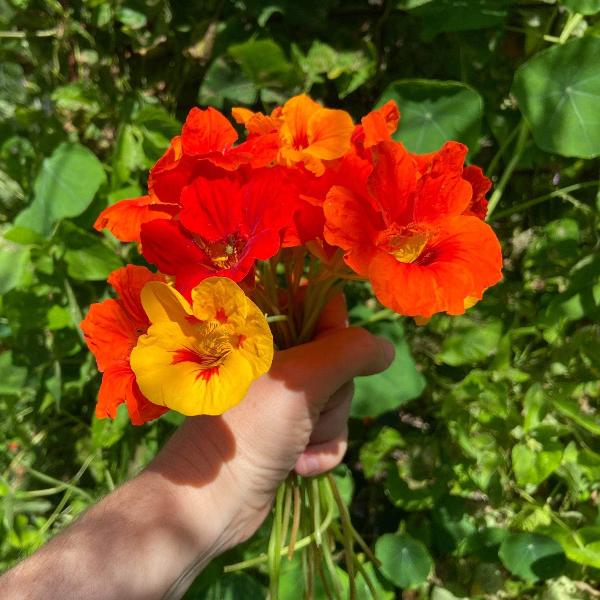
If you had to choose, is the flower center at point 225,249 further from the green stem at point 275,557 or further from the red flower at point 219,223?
the green stem at point 275,557

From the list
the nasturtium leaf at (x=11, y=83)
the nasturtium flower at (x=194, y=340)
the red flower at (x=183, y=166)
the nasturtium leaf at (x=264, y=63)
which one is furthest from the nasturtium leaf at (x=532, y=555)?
the nasturtium leaf at (x=11, y=83)

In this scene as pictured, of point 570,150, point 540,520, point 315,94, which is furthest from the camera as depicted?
point 315,94

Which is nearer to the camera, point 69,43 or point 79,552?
point 79,552

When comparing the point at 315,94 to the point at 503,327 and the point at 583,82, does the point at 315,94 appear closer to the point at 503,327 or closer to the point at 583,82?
the point at 583,82

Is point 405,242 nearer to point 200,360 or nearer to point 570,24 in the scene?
point 200,360

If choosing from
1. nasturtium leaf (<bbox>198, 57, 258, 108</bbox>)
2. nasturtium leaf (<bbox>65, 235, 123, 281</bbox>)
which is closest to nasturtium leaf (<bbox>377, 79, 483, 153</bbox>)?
nasturtium leaf (<bbox>198, 57, 258, 108</bbox>)

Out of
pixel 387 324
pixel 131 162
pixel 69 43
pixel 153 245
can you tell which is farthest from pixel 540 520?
pixel 69 43

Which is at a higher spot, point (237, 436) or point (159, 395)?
point (159, 395)
